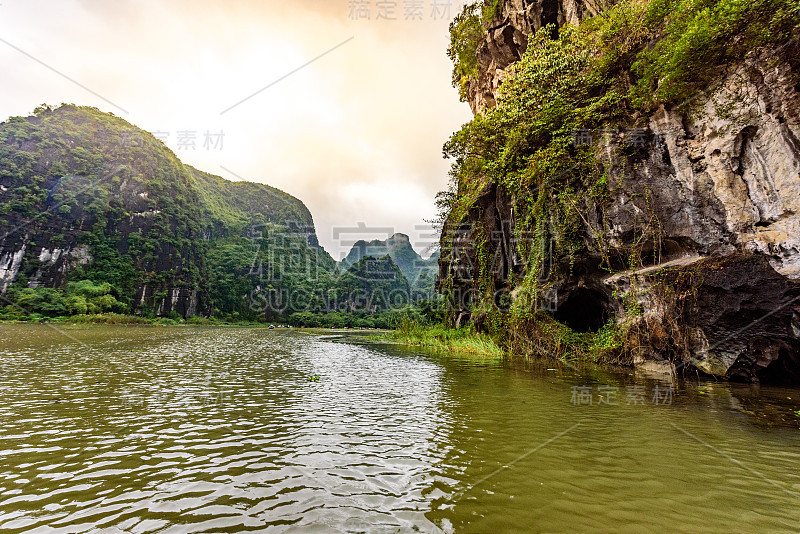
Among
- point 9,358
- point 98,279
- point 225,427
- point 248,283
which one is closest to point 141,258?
point 98,279

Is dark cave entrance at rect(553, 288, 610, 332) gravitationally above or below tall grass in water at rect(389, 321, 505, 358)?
above

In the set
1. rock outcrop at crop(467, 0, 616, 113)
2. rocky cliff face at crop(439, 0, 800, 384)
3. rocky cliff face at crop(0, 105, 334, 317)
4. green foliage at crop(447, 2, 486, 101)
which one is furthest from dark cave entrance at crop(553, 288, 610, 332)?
rocky cliff face at crop(0, 105, 334, 317)

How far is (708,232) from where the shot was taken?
9703mm

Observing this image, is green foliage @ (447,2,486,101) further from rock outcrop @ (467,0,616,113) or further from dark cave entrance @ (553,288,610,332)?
dark cave entrance @ (553,288,610,332)

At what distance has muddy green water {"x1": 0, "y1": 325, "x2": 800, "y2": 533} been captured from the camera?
283 cm

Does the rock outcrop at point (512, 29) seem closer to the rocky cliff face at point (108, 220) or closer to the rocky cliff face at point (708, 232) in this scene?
the rocky cliff face at point (708, 232)

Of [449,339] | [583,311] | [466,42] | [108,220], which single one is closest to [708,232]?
[583,311]

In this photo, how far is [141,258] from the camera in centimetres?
6925

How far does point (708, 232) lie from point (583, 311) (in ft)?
23.1

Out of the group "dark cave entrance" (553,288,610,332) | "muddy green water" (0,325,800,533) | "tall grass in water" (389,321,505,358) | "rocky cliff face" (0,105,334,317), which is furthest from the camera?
"rocky cliff face" (0,105,334,317)

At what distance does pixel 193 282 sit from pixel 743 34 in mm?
89658

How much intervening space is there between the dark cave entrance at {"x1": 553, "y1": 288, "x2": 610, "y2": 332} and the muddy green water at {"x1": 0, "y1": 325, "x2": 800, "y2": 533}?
249 inches

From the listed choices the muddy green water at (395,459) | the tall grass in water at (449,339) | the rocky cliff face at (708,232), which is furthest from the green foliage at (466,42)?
the muddy green water at (395,459)

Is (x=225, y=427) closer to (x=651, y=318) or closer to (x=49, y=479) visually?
(x=49, y=479)
